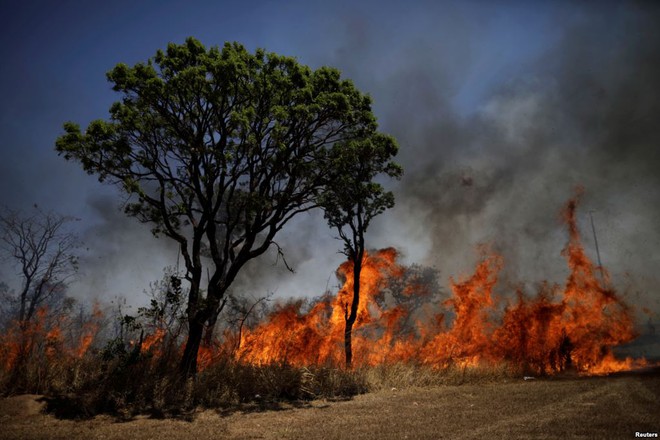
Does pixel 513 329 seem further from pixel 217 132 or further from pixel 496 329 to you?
pixel 217 132

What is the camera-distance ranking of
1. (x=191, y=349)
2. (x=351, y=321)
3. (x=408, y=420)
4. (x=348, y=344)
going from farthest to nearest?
1. (x=351, y=321)
2. (x=348, y=344)
3. (x=191, y=349)
4. (x=408, y=420)

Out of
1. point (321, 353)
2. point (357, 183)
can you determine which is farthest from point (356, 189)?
point (321, 353)

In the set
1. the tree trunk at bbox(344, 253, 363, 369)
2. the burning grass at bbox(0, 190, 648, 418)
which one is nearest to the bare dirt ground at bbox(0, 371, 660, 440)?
the burning grass at bbox(0, 190, 648, 418)

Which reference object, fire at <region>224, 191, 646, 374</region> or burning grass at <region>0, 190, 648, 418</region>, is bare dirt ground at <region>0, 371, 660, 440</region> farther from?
fire at <region>224, 191, 646, 374</region>

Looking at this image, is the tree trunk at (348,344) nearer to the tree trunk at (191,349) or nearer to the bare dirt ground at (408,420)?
the bare dirt ground at (408,420)

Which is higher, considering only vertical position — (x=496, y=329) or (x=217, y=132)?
(x=217, y=132)

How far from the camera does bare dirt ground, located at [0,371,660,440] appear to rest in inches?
287

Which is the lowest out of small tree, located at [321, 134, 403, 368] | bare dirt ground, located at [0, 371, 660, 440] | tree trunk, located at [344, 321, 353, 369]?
bare dirt ground, located at [0, 371, 660, 440]

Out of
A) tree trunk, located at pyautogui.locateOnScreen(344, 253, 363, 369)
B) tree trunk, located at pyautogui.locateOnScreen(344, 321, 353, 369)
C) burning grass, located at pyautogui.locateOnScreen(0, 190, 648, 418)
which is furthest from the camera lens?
tree trunk, located at pyautogui.locateOnScreen(344, 253, 363, 369)

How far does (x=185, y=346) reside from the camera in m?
12.5

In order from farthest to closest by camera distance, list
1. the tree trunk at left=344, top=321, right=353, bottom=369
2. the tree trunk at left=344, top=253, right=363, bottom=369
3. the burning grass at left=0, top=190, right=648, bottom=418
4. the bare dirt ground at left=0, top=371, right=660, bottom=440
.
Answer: the tree trunk at left=344, top=253, right=363, bottom=369 < the tree trunk at left=344, top=321, right=353, bottom=369 < the burning grass at left=0, top=190, right=648, bottom=418 < the bare dirt ground at left=0, top=371, right=660, bottom=440

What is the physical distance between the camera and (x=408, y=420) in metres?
8.69

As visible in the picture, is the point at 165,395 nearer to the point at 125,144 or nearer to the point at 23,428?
the point at 23,428

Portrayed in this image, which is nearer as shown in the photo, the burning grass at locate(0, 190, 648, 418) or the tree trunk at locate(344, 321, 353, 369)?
the burning grass at locate(0, 190, 648, 418)
